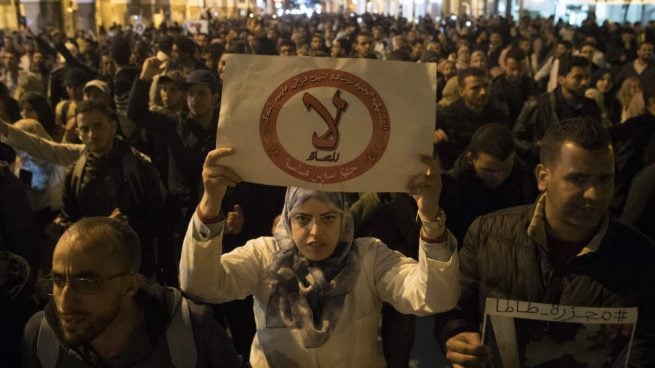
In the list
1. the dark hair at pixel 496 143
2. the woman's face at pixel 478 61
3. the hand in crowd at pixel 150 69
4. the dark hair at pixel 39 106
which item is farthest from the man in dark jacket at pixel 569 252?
the woman's face at pixel 478 61

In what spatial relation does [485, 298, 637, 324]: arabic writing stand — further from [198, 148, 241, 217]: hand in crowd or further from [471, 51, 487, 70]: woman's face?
[471, 51, 487, 70]: woman's face

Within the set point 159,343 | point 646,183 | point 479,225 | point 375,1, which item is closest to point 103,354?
point 159,343

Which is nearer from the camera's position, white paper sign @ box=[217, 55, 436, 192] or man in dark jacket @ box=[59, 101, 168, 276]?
white paper sign @ box=[217, 55, 436, 192]

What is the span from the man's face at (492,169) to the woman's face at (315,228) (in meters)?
1.65

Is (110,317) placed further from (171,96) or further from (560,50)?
(560,50)

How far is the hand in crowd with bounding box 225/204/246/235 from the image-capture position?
368 cm

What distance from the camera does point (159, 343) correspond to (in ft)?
6.93

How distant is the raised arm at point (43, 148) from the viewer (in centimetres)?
433

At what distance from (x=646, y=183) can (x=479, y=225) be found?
4.71 feet

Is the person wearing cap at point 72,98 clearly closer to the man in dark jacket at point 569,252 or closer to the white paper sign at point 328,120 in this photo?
the white paper sign at point 328,120

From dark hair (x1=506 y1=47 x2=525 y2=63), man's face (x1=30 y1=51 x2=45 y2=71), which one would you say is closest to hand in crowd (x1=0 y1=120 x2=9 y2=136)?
man's face (x1=30 y1=51 x2=45 y2=71)

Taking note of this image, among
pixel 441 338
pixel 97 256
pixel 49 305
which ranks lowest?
pixel 441 338

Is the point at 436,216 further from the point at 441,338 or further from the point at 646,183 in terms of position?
the point at 646,183

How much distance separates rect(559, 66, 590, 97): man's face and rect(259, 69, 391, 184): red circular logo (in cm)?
417
